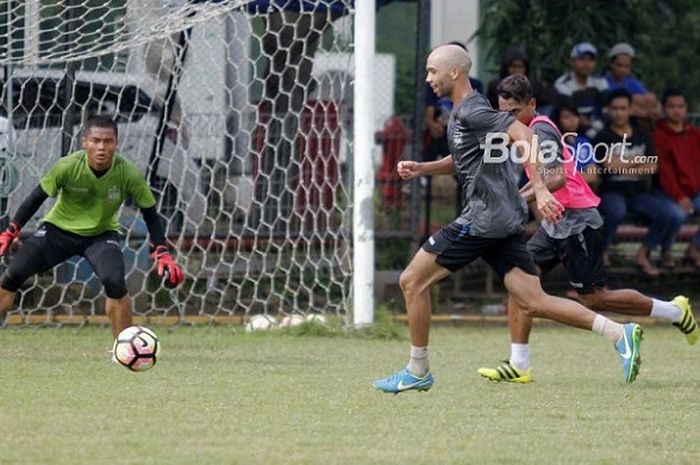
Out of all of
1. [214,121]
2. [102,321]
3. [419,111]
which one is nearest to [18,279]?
[102,321]

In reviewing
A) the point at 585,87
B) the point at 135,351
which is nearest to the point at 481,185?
the point at 135,351

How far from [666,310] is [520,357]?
46.7 inches

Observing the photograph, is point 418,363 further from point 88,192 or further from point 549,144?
point 88,192

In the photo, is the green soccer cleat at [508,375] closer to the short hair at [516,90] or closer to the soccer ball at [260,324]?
the short hair at [516,90]

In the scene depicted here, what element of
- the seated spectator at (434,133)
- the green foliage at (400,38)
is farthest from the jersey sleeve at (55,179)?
the green foliage at (400,38)

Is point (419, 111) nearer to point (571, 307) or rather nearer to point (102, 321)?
point (102, 321)

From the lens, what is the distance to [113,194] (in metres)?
10.5

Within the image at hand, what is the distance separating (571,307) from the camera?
9.08 meters

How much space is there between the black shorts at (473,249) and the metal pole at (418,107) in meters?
4.51

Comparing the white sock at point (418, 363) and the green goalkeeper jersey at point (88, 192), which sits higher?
the green goalkeeper jersey at point (88, 192)

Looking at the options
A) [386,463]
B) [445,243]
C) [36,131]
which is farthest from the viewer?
[36,131]

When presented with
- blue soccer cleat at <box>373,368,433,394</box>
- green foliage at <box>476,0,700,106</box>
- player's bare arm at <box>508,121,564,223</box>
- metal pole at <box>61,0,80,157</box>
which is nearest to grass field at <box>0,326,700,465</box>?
blue soccer cleat at <box>373,368,433,394</box>

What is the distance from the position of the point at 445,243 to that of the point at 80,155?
292 centimetres

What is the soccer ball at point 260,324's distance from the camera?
41.4 feet
